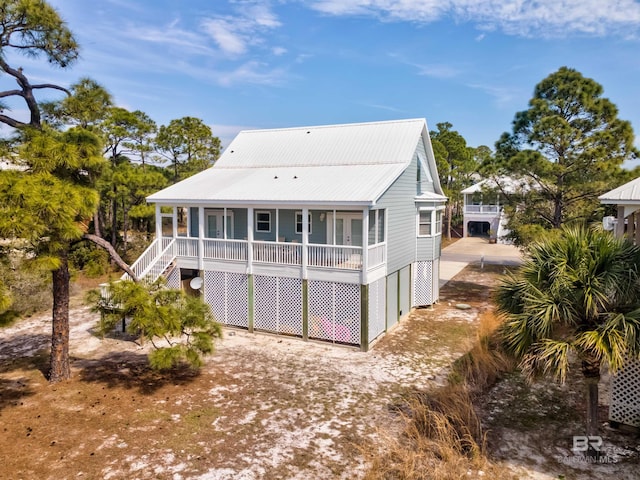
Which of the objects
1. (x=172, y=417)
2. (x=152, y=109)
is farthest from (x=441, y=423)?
(x=152, y=109)

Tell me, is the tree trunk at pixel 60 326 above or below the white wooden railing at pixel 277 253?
below

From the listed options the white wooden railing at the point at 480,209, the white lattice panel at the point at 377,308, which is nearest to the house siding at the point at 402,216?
the white lattice panel at the point at 377,308

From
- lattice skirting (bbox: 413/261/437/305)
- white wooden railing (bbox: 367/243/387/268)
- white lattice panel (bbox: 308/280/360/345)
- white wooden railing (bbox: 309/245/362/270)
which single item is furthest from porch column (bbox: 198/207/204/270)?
lattice skirting (bbox: 413/261/437/305)

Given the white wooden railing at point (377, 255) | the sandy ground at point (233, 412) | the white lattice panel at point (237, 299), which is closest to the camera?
the sandy ground at point (233, 412)

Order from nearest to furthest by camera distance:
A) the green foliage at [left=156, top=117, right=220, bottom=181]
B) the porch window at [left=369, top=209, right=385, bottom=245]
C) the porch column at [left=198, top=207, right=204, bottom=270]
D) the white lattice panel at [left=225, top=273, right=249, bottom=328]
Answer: the white lattice panel at [left=225, top=273, right=249, bottom=328], the porch window at [left=369, top=209, right=385, bottom=245], the porch column at [left=198, top=207, right=204, bottom=270], the green foliage at [left=156, top=117, right=220, bottom=181]

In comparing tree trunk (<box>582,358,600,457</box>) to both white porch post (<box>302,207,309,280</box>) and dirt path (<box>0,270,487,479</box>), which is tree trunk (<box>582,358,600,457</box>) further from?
white porch post (<box>302,207,309,280</box>)

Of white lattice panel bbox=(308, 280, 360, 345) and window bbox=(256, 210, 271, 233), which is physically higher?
window bbox=(256, 210, 271, 233)

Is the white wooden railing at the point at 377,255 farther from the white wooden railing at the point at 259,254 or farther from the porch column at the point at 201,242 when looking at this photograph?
the porch column at the point at 201,242
